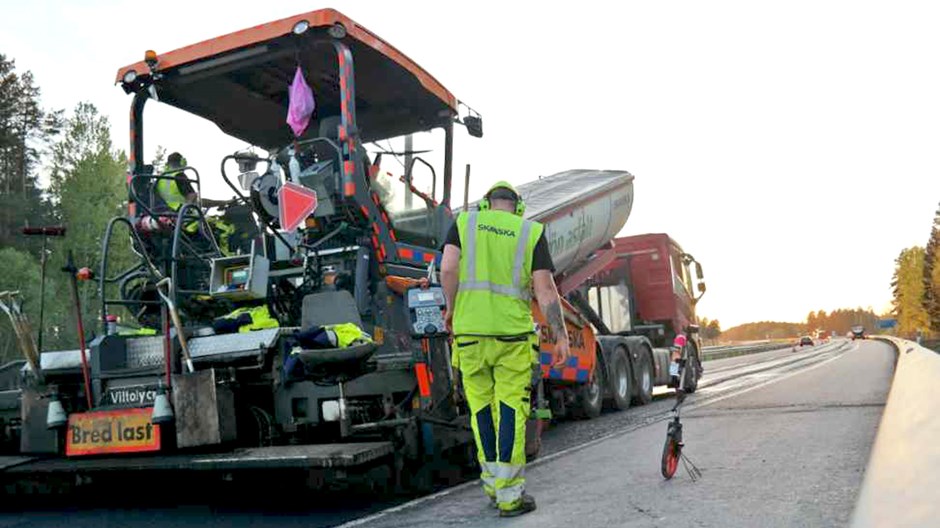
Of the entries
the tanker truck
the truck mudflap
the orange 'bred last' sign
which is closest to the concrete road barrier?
the truck mudflap

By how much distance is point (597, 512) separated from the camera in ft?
14.3

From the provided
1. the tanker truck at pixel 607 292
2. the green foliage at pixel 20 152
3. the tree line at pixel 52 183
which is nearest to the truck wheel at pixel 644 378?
the tanker truck at pixel 607 292

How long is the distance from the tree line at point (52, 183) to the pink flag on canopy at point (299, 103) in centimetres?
3059

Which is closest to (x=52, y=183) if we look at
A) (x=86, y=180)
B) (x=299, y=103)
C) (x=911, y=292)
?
(x=86, y=180)

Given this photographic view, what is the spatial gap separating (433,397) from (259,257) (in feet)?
5.34

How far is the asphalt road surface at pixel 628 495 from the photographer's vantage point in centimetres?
425

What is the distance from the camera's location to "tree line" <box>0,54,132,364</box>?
117 feet

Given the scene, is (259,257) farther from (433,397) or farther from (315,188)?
(433,397)

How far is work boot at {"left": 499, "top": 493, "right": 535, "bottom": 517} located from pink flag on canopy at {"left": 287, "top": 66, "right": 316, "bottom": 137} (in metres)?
3.13

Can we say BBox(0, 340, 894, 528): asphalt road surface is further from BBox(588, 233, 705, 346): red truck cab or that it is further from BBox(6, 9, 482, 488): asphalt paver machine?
BBox(588, 233, 705, 346): red truck cab

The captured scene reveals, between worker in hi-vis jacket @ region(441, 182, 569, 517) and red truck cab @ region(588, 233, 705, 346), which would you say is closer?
worker in hi-vis jacket @ region(441, 182, 569, 517)

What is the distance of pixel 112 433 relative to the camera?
5258 millimetres

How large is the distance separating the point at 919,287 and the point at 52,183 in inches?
4176

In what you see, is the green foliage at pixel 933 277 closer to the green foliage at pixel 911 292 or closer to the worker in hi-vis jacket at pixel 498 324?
the green foliage at pixel 911 292
